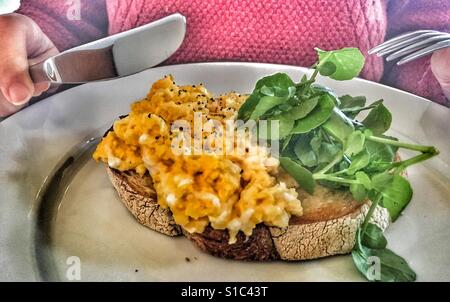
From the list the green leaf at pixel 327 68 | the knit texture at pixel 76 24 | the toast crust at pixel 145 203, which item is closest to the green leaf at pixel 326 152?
the green leaf at pixel 327 68

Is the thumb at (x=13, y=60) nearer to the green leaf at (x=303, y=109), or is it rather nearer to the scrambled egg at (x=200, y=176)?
the scrambled egg at (x=200, y=176)

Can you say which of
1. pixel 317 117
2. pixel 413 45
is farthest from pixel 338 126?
pixel 413 45

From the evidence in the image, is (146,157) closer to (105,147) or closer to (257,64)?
(105,147)

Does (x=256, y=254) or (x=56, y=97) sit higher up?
(x=56, y=97)

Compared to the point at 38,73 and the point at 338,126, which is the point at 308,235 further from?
the point at 38,73

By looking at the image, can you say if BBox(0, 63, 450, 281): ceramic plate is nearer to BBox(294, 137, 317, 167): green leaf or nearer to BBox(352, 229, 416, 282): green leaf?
BBox(352, 229, 416, 282): green leaf
